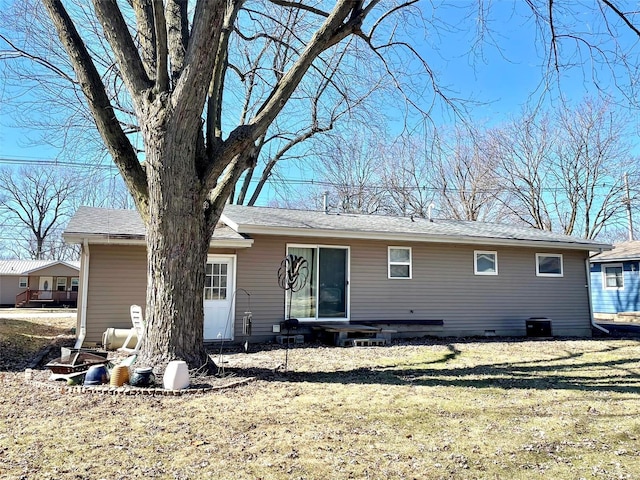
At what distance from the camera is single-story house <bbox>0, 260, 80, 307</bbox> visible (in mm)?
28719

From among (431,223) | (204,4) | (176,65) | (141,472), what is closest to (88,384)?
(141,472)

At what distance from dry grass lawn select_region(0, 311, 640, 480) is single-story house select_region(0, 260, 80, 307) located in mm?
26098

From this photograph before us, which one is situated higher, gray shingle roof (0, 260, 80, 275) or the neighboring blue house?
gray shingle roof (0, 260, 80, 275)

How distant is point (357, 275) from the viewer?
34.4ft

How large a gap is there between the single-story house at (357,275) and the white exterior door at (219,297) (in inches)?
0.8

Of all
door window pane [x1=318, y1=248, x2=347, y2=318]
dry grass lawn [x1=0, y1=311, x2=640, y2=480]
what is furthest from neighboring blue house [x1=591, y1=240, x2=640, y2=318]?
dry grass lawn [x1=0, y1=311, x2=640, y2=480]

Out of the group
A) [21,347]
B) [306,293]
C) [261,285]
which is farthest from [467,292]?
[21,347]

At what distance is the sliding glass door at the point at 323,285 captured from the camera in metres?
10.2

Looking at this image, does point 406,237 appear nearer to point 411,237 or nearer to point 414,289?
point 411,237

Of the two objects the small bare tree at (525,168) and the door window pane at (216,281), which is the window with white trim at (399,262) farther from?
the small bare tree at (525,168)

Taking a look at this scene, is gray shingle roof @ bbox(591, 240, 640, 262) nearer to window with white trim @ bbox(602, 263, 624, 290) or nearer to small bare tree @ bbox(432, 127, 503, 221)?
window with white trim @ bbox(602, 263, 624, 290)

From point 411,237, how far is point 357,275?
1601 millimetres

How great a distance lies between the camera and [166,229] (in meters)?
5.43

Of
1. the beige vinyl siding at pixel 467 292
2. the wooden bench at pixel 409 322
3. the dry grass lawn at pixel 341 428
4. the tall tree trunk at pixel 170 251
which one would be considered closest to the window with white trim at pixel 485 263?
the beige vinyl siding at pixel 467 292
